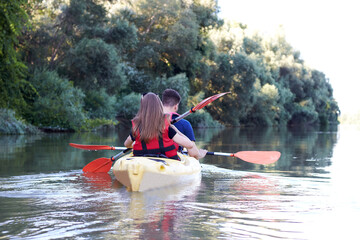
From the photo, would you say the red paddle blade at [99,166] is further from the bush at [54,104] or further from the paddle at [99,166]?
the bush at [54,104]

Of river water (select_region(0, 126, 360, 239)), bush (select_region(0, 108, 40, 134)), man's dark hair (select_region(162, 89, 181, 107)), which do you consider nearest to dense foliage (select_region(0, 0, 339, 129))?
bush (select_region(0, 108, 40, 134))

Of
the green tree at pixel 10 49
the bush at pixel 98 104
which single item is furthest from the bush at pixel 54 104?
the bush at pixel 98 104

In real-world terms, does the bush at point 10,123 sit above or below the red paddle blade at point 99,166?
above

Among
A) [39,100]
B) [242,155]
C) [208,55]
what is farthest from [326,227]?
[208,55]

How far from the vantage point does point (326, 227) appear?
4.48 meters

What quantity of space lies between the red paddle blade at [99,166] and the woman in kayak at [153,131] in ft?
6.64

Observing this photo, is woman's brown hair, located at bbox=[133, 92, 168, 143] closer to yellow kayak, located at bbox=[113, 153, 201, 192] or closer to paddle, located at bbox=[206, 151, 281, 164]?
yellow kayak, located at bbox=[113, 153, 201, 192]

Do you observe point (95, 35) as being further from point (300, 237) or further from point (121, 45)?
point (300, 237)

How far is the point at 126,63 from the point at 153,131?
27.8m

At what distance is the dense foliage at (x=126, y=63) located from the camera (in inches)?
840

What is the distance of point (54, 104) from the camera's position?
70.5 ft

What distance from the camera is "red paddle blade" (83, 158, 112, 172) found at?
340 inches

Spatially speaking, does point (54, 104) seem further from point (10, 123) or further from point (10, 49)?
point (10, 49)

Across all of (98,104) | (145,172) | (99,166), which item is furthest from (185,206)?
(98,104)
